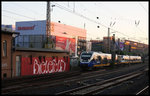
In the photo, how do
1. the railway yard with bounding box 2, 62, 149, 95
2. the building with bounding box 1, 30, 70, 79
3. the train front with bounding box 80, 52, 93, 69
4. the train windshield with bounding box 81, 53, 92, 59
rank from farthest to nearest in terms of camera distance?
the train windshield with bounding box 81, 53, 92, 59
the train front with bounding box 80, 52, 93, 69
the building with bounding box 1, 30, 70, 79
the railway yard with bounding box 2, 62, 149, 95

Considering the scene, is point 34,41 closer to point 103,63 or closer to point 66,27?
point 66,27

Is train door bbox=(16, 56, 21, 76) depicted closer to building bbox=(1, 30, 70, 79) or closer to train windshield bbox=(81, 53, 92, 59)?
building bbox=(1, 30, 70, 79)

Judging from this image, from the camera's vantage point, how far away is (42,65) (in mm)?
28797

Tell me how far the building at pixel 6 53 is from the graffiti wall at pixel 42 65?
224 centimetres

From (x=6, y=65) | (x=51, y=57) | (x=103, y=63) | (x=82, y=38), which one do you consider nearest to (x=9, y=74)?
(x=6, y=65)

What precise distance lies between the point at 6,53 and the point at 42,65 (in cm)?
729

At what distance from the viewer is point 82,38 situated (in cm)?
8469

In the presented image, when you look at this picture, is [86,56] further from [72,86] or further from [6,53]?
[72,86]

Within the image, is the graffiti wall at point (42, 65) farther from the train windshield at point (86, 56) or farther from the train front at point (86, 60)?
the train windshield at point (86, 56)

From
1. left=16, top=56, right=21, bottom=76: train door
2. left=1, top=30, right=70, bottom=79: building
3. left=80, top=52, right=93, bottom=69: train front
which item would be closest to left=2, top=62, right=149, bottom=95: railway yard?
left=1, top=30, right=70, bottom=79: building

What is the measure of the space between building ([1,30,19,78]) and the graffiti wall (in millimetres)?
2243

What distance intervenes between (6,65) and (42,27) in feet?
156

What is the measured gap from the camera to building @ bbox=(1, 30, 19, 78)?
21794mm

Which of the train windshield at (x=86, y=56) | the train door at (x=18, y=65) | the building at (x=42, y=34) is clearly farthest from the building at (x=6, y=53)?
the building at (x=42, y=34)
